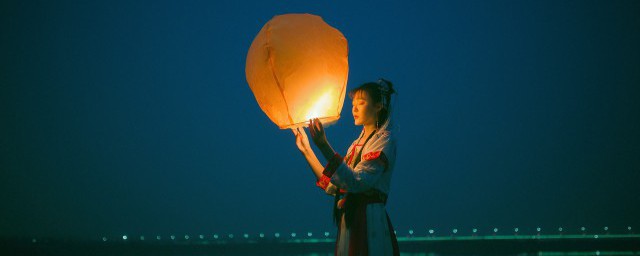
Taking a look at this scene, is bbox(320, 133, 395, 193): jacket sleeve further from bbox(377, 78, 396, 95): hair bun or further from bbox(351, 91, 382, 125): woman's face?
bbox(377, 78, 396, 95): hair bun

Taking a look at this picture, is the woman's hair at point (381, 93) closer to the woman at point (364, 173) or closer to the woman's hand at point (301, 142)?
the woman at point (364, 173)

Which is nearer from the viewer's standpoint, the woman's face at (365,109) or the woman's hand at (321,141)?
the woman's hand at (321,141)

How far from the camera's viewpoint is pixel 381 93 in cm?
235

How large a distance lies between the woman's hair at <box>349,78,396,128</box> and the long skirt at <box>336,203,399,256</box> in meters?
0.44

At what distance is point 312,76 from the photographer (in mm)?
2031

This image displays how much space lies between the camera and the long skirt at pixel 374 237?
210 cm

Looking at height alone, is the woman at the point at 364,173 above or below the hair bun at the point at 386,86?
below

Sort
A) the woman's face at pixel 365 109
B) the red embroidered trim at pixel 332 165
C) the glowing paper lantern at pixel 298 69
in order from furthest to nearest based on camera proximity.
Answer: the woman's face at pixel 365 109 < the glowing paper lantern at pixel 298 69 < the red embroidered trim at pixel 332 165

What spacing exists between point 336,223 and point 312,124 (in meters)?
0.64

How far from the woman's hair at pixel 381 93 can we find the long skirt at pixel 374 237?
0.44m

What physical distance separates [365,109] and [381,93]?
0.12m

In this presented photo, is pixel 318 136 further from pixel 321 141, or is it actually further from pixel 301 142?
pixel 301 142

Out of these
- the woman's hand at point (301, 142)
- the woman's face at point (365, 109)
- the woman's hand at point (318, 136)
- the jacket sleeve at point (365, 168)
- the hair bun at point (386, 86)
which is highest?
the hair bun at point (386, 86)

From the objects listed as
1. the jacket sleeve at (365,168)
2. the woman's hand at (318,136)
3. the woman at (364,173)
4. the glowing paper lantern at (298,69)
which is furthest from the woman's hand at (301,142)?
the woman's hand at (318,136)
